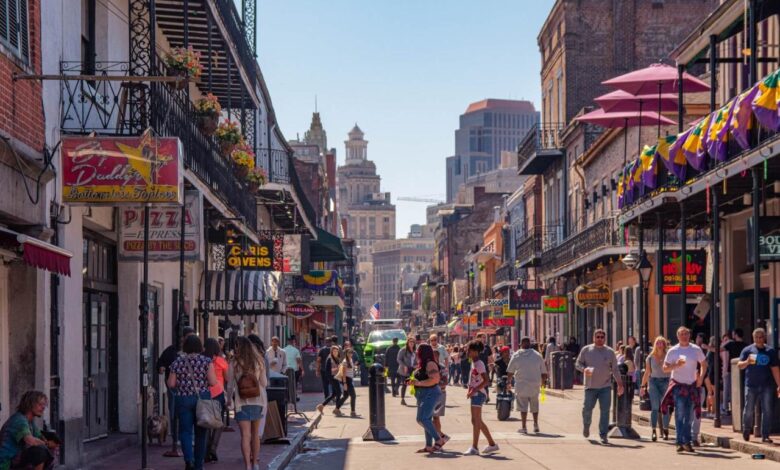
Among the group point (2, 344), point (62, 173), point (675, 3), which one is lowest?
point (2, 344)

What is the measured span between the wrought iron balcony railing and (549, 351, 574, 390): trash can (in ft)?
51.5

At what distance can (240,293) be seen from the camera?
26328 millimetres

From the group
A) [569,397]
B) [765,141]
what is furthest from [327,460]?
[569,397]

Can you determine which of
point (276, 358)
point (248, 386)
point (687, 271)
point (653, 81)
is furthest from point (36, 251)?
point (653, 81)

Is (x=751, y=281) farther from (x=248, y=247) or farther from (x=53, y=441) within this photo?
(x=53, y=441)

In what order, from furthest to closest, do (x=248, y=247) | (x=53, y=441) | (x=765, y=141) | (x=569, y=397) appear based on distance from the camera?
(x=569, y=397) < (x=248, y=247) < (x=765, y=141) < (x=53, y=441)

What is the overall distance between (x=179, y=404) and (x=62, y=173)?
111 inches

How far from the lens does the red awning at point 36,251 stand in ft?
38.2

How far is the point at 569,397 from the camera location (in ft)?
114

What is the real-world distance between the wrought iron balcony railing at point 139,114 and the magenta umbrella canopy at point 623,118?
10.2 metres

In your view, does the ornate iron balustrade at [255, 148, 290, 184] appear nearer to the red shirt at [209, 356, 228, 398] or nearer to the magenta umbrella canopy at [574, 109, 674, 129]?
the magenta umbrella canopy at [574, 109, 674, 129]

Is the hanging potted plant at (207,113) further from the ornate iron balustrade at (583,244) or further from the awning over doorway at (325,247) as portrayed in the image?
the awning over doorway at (325,247)

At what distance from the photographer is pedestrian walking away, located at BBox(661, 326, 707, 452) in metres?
18.2

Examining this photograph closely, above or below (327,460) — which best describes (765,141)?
above
